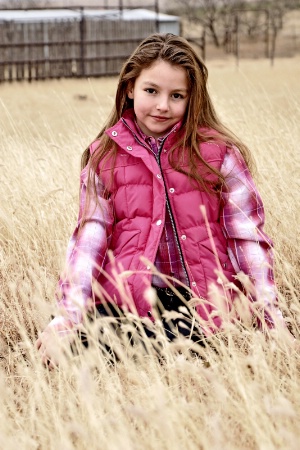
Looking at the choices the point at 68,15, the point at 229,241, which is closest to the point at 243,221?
the point at 229,241

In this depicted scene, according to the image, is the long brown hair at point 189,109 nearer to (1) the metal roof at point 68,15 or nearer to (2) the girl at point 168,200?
(2) the girl at point 168,200

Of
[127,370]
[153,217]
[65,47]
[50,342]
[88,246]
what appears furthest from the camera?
[65,47]

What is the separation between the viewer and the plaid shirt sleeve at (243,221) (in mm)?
2775

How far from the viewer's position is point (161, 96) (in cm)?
283

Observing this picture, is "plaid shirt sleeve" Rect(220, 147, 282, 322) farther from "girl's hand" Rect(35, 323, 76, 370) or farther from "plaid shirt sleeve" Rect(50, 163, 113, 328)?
"girl's hand" Rect(35, 323, 76, 370)

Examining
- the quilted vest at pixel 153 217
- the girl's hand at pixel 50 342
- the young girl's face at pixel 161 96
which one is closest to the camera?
the girl's hand at pixel 50 342

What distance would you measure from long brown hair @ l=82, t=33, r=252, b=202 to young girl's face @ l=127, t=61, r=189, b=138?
28 mm

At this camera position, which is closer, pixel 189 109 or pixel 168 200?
pixel 168 200

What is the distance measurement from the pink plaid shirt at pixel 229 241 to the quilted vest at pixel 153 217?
0.04m

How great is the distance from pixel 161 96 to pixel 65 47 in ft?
55.0

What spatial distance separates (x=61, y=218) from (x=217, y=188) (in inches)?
54.6

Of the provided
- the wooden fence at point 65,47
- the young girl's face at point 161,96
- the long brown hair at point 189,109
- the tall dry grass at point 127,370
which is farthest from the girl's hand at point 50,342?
the wooden fence at point 65,47

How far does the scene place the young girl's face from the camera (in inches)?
111

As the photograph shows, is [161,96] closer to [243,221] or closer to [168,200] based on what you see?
[168,200]
